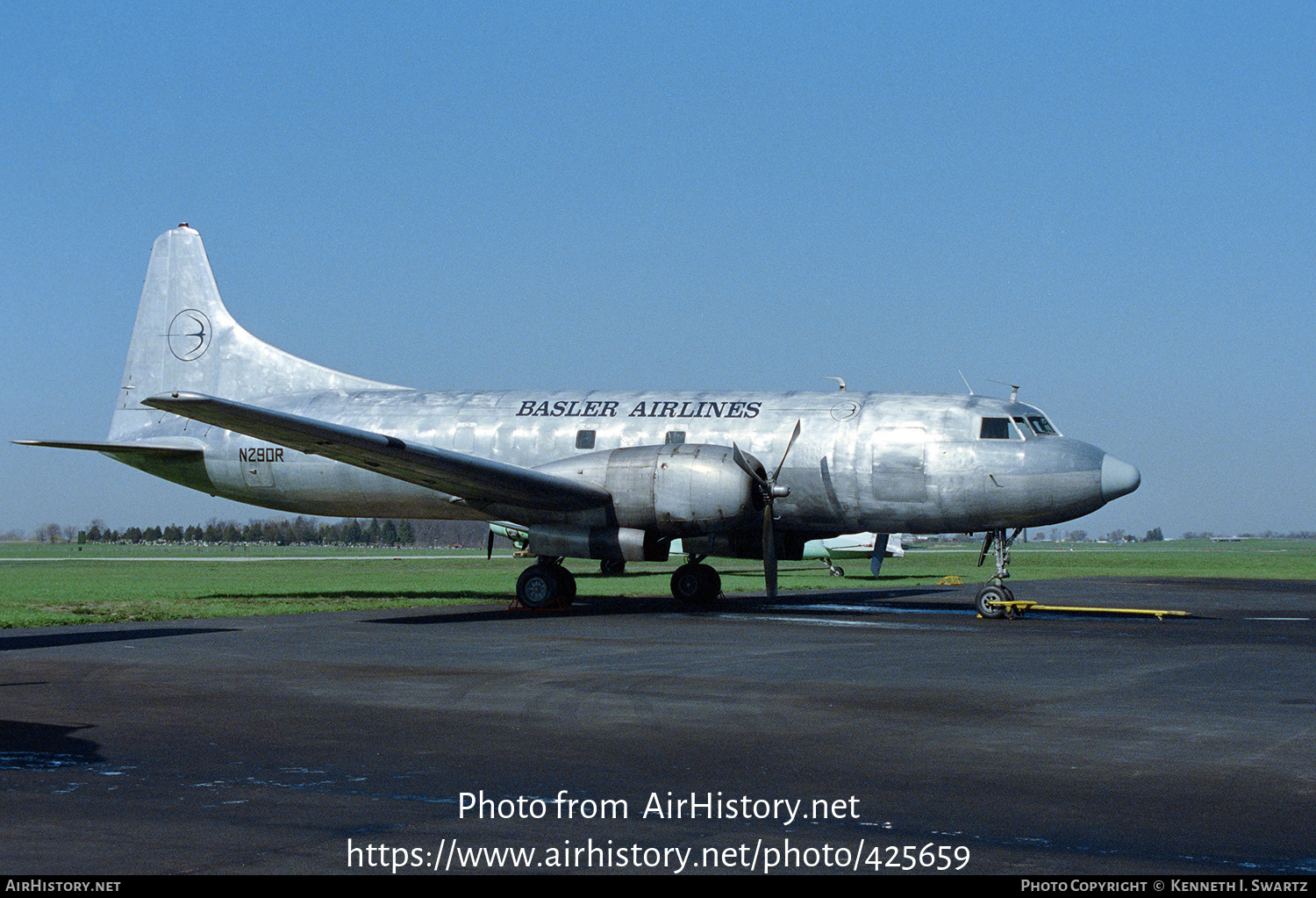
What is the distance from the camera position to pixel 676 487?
69.1 feet

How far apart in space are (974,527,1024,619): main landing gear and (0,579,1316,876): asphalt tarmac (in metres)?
4.92

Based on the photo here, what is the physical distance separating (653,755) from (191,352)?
23.0m

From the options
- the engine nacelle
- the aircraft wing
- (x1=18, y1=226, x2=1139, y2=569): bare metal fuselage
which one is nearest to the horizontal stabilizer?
(x1=18, y1=226, x2=1139, y2=569): bare metal fuselage

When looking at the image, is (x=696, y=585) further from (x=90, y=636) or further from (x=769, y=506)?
(x=90, y=636)

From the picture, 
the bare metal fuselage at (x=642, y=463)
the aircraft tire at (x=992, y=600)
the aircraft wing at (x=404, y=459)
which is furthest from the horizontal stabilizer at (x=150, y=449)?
the aircraft tire at (x=992, y=600)

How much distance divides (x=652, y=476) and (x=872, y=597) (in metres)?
9.51

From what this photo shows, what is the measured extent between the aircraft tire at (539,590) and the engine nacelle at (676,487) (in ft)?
6.76

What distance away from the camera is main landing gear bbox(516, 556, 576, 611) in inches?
899

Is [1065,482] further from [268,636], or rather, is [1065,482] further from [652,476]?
[268,636]

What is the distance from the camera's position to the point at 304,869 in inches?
219

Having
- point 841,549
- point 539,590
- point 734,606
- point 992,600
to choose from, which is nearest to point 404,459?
point 539,590

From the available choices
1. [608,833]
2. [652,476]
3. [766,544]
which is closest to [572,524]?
[652,476]

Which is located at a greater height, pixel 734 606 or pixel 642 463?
pixel 642 463

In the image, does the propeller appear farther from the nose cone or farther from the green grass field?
the green grass field
